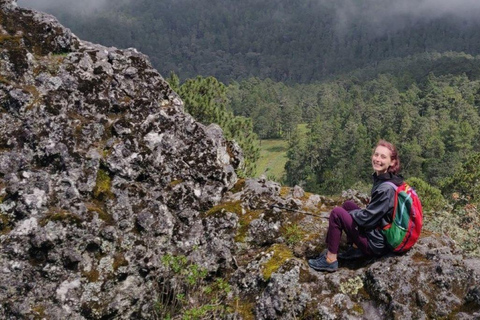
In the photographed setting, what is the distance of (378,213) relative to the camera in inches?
291

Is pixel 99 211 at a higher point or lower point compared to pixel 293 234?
higher

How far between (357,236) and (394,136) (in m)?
94.2

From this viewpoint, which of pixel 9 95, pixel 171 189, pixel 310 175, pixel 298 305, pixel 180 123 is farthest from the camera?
pixel 310 175

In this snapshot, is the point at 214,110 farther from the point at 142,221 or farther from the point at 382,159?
the point at 382,159

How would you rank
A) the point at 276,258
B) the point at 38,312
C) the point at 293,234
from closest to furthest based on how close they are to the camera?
the point at 38,312 < the point at 276,258 < the point at 293,234

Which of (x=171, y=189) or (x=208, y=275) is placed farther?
(x=171, y=189)

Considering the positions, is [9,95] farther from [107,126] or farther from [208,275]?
[208,275]

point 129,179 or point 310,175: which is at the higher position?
point 129,179

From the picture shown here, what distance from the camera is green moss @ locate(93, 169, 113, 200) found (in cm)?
909

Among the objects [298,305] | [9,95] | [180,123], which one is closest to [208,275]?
[298,305]

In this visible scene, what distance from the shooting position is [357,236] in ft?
25.9

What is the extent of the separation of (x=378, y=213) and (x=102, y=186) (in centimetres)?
664

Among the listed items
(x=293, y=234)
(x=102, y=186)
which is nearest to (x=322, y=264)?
(x=293, y=234)

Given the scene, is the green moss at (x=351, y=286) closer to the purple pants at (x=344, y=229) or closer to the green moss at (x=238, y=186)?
the purple pants at (x=344, y=229)
